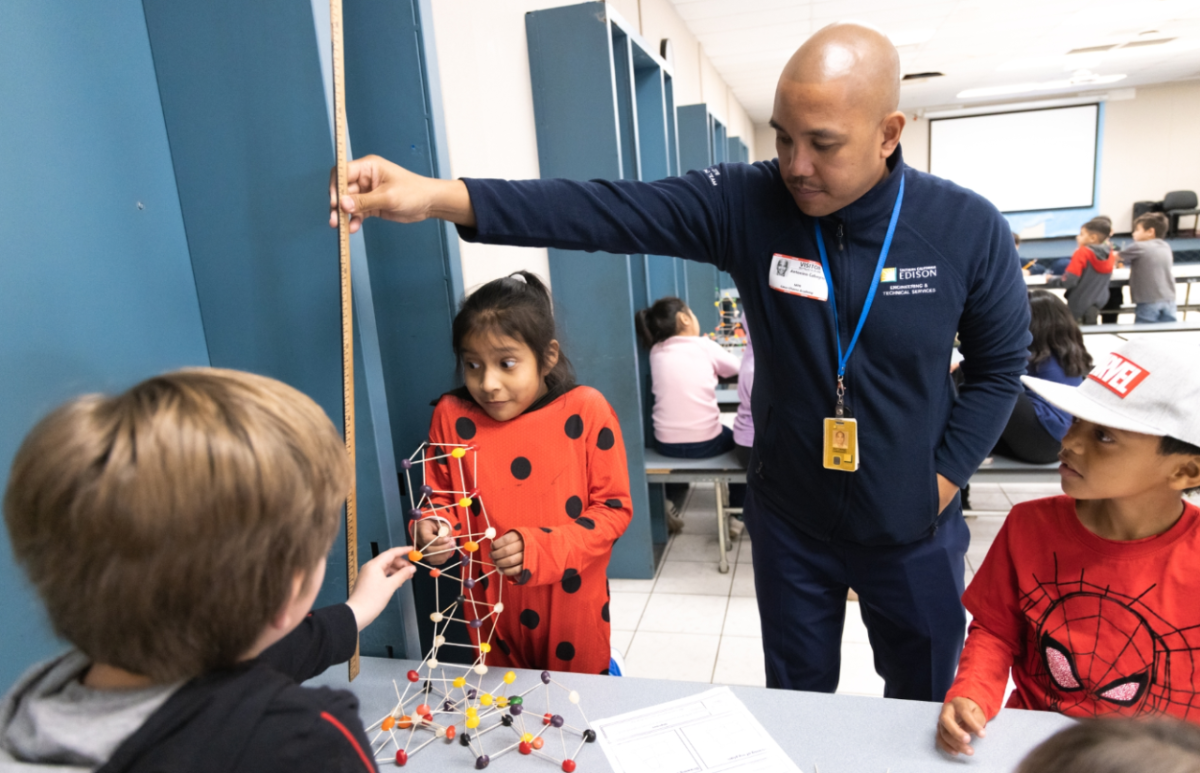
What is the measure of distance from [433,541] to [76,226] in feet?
2.56

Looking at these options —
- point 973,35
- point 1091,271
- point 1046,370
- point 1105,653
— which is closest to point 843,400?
point 1105,653

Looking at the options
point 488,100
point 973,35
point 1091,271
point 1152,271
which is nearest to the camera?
point 488,100

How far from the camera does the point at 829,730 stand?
116 centimetres

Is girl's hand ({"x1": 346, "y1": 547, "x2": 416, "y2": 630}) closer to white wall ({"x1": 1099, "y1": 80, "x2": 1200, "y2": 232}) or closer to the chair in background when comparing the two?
the chair in background

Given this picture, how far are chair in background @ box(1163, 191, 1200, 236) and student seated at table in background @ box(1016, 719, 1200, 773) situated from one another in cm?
1760

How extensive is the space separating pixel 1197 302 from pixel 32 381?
43.8 feet

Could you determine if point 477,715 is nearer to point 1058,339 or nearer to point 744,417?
point 744,417

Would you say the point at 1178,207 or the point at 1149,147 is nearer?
the point at 1178,207

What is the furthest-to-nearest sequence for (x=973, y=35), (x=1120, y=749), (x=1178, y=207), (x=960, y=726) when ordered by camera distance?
(x=1178, y=207)
(x=973, y=35)
(x=960, y=726)
(x=1120, y=749)

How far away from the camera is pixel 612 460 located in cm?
159

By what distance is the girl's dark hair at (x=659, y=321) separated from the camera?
3635 millimetres

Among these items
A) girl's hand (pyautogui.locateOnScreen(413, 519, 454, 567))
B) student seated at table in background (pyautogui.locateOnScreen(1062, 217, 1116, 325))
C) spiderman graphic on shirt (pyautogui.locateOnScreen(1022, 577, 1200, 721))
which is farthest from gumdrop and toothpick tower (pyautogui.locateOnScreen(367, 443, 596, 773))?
student seated at table in background (pyautogui.locateOnScreen(1062, 217, 1116, 325))

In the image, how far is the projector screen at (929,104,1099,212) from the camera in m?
15.1

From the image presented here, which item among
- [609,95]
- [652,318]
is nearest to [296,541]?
[609,95]
